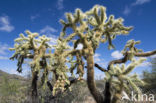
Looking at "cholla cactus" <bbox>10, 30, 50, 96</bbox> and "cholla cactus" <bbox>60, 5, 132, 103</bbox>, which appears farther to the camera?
"cholla cactus" <bbox>10, 30, 50, 96</bbox>

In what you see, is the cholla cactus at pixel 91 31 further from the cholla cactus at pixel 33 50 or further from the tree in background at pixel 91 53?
the cholla cactus at pixel 33 50

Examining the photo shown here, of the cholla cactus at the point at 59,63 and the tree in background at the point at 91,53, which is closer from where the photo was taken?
the tree in background at the point at 91,53

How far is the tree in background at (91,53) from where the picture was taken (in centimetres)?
286

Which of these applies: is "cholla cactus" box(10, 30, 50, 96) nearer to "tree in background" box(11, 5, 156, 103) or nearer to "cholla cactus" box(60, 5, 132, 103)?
"tree in background" box(11, 5, 156, 103)

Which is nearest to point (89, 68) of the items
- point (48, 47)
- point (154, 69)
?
point (48, 47)

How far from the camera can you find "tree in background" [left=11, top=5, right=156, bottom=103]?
9.39 feet

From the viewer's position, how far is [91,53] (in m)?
3.04

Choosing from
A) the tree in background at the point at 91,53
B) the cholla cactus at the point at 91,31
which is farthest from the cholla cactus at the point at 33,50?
the cholla cactus at the point at 91,31

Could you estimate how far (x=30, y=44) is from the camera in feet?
15.5

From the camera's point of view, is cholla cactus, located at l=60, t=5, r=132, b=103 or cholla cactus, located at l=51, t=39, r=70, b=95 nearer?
cholla cactus, located at l=60, t=5, r=132, b=103

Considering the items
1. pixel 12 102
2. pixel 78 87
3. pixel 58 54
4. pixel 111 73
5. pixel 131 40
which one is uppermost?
pixel 131 40

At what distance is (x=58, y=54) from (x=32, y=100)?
5.94ft

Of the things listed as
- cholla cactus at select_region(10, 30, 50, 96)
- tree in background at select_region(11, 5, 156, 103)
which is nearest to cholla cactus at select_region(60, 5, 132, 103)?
tree in background at select_region(11, 5, 156, 103)

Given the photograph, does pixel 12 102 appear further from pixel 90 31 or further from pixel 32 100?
pixel 90 31
